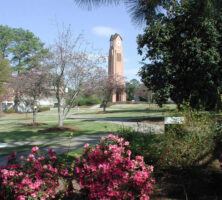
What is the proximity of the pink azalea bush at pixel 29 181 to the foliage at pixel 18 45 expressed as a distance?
47.0 m

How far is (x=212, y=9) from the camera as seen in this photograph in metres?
4.11

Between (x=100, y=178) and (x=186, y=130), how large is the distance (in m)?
2.54

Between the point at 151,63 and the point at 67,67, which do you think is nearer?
the point at 67,67

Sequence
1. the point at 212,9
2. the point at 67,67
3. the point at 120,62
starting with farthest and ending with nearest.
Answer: the point at 120,62 → the point at 67,67 → the point at 212,9

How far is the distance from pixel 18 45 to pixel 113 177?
5159cm

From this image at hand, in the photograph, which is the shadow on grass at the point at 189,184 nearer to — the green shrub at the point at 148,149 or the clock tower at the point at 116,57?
the green shrub at the point at 148,149

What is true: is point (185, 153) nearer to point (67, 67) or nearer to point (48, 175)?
point (48, 175)

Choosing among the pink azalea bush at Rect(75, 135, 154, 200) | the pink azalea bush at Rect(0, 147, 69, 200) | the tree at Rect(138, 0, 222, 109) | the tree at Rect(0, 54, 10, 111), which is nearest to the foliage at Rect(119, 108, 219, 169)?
the pink azalea bush at Rect(75, 135, 154, 200)

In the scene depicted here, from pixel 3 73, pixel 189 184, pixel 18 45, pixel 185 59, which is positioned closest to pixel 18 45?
pixel 18 45

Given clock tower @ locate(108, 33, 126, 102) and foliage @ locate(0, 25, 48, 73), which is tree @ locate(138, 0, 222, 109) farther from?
clock tower @ locate(108, 33, 126, 102)

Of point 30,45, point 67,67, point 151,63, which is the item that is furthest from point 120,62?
point 67,67

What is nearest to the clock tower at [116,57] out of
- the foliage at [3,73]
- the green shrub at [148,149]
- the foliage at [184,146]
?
the foliage at [3,73]

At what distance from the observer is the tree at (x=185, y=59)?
15000mm

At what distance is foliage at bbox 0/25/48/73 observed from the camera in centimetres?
4742
